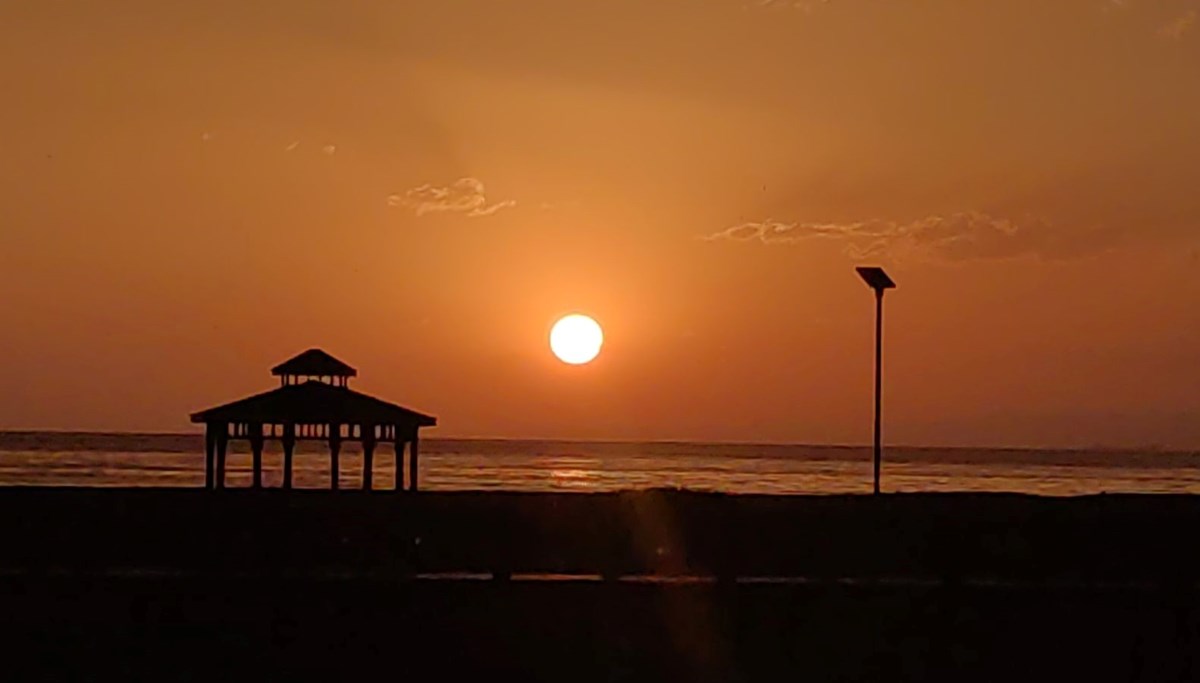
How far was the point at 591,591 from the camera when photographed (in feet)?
38.5

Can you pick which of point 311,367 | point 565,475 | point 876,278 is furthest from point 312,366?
point 565,475

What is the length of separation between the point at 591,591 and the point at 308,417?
17636 millimetres

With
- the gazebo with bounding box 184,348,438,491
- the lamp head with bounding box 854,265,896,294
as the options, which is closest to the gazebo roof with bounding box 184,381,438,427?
Answer: the gazebo with bounding box 184,348,438,491

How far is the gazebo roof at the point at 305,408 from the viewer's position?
93.8 ft

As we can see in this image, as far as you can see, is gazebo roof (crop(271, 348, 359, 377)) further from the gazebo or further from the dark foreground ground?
the dark foreground ground

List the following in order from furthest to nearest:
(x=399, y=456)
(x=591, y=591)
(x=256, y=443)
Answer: (x=399, y=456), (x=256, y=443), (x=591, y=591)

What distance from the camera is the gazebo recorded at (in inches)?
1127

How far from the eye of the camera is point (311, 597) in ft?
38.0

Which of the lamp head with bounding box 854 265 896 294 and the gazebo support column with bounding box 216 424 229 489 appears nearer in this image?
the lamp head with bounding box 854 265 896 294

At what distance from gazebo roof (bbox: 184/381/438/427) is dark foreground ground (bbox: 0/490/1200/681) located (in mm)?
15322

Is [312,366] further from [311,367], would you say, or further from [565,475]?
[565,475]

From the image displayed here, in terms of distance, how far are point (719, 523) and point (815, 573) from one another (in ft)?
3.12

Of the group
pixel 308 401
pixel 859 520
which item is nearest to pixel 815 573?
pixel 859 520

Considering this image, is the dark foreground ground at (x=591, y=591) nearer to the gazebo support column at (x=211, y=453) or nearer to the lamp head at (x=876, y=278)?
the lamp head at (x=876, y=278)
